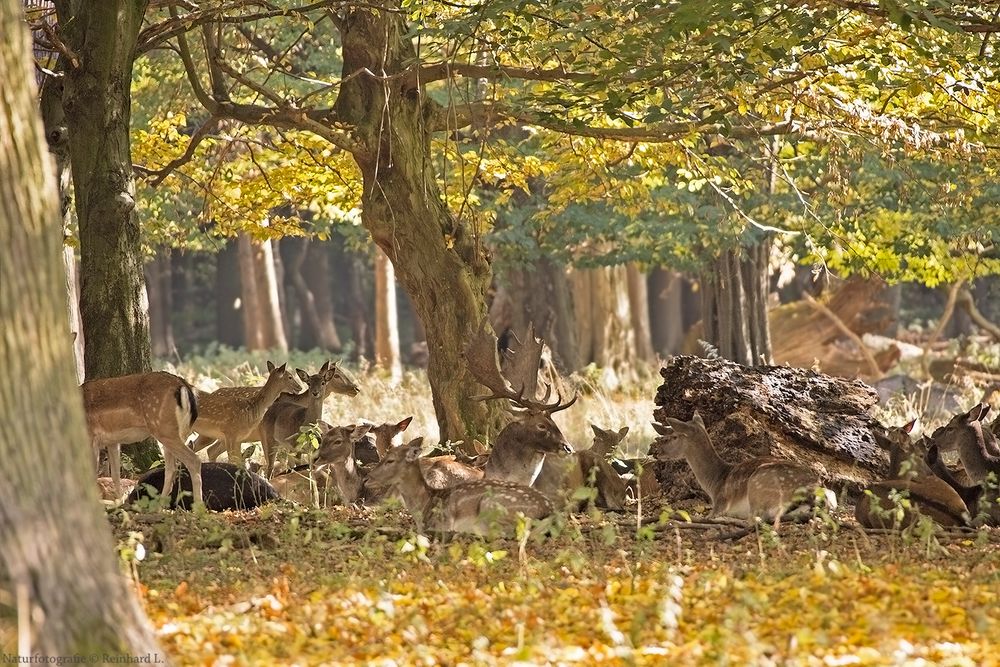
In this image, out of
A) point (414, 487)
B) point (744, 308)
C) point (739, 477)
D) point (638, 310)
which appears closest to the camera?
point (414, 487)

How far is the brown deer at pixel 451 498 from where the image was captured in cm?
815

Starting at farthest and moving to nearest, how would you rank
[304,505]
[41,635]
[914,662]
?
[304,505], [914,662], [41,635]

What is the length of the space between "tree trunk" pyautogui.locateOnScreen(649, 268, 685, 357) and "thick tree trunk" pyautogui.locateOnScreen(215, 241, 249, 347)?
37.0ft

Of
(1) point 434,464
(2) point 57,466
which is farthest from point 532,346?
(2) point 57,466

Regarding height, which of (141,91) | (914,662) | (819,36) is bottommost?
(914,662)

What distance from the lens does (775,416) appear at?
33.2 ft

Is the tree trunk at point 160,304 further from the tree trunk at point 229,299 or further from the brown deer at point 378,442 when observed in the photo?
the brown deer at point 378,442

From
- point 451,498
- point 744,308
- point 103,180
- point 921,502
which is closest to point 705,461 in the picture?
point 921,502

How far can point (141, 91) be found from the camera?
63.1 ft

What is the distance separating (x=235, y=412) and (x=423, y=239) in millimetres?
1992

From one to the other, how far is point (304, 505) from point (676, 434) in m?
2.47

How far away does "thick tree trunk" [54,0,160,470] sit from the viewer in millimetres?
10805

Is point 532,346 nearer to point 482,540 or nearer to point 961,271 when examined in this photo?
point 482,540

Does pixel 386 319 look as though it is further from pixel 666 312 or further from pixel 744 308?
pixel 666 312
